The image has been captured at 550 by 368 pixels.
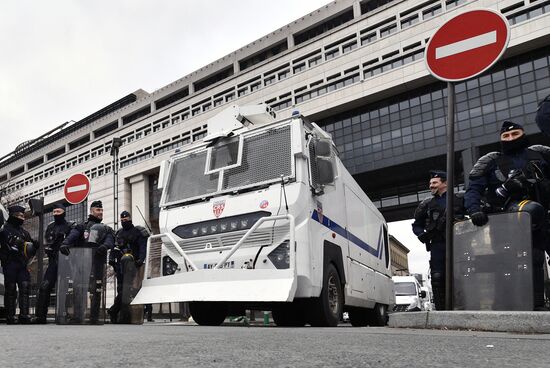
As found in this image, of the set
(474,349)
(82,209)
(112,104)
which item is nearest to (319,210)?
(474,349)

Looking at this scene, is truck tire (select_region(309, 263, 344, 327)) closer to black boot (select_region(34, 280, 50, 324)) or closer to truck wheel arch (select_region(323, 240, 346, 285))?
truck wheel arch (select_region(323, 240, 346, 285))

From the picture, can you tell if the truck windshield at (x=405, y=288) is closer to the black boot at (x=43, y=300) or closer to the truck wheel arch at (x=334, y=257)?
the truck wheel arch at (x=334, y=257)

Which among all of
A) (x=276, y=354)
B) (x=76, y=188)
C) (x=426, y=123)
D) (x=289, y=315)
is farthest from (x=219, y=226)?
(x=426, y=123)

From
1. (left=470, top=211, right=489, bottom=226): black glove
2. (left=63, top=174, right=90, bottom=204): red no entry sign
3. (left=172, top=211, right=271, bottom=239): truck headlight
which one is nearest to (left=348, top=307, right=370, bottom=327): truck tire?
(left=172, top=211, right=271, bottom=239): truck headlight

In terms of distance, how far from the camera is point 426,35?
32.7m

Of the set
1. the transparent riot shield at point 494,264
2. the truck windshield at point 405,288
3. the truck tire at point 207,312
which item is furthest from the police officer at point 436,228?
the truck windshield at point 405,288

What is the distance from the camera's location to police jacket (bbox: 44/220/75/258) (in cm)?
903

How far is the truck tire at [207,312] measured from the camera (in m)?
7.85

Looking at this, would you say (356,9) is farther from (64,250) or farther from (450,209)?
(450,209)

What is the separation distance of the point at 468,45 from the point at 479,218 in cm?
184

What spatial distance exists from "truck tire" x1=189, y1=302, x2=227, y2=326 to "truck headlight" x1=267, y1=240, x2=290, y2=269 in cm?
160

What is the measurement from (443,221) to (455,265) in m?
1.99

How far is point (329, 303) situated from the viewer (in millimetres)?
6945

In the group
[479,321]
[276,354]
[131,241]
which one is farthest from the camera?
[131,241]
